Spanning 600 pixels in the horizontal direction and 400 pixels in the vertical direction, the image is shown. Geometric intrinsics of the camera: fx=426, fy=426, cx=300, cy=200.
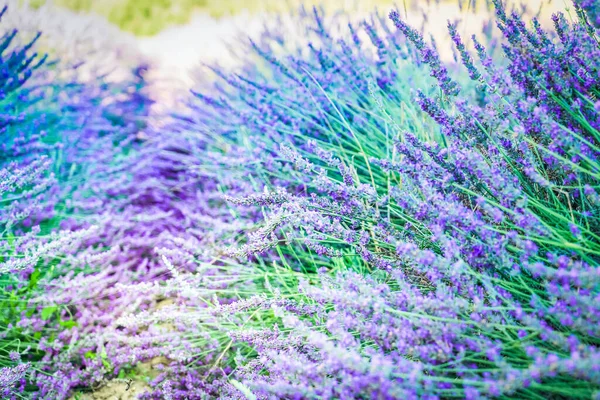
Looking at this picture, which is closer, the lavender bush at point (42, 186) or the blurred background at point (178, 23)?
the lavender bush at point (42, 186)

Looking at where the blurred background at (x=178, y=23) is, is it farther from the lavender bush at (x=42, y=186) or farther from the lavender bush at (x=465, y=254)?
the lavender bush at (x=465, y=254)

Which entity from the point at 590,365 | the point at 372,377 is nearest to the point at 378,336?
the point at 372,377

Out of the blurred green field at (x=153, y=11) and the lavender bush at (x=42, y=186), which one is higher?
the blurred green field at (x=153, y=11)

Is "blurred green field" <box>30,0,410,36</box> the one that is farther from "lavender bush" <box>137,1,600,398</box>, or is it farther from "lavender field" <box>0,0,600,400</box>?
"lavender bush" <box>137,1,600,398</box>

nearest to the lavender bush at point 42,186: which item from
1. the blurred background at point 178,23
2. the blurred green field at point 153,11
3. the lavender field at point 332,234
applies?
the lavender field at point 332,234

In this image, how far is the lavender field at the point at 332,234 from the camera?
0.69m

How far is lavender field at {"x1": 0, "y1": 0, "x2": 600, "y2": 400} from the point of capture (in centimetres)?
69

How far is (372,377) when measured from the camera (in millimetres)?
615

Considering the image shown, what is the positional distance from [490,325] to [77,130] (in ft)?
6.41

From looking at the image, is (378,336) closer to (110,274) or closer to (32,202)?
(110,274)

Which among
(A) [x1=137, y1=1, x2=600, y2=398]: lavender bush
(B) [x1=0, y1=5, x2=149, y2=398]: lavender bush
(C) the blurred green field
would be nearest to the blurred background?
(C) the blurred green field

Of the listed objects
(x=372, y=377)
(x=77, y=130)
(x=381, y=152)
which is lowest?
(x=77, y=130)

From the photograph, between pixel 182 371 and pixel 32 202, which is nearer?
pixel 182 371

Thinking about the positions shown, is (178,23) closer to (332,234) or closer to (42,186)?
(42,186)
